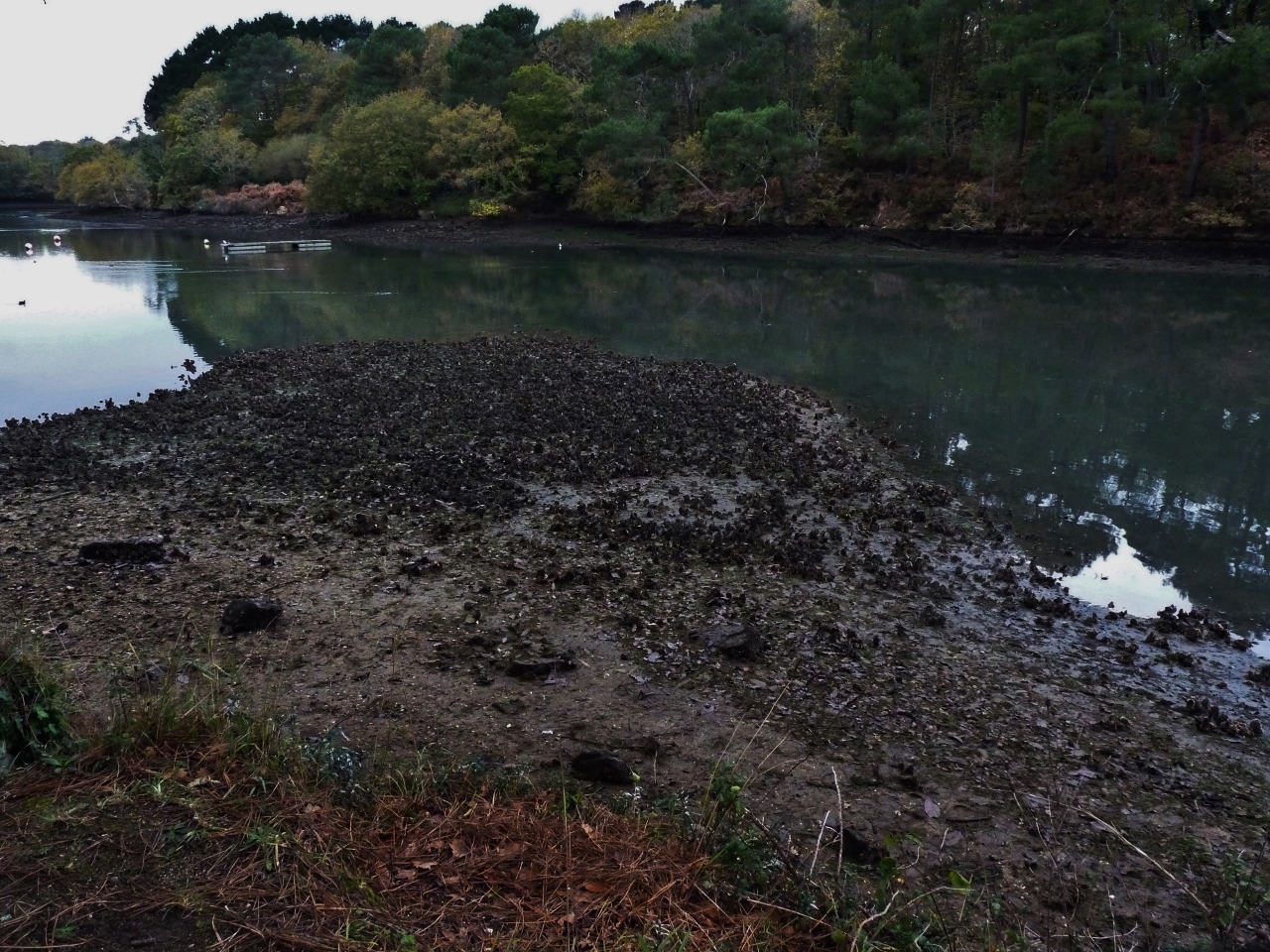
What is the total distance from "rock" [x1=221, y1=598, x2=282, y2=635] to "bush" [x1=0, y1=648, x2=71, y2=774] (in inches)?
104

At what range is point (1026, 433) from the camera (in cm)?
1316

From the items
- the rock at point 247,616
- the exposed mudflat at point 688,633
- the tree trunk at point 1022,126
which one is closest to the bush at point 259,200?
the tree trunk at point 1022,126

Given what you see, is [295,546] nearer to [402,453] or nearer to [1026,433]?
[402,453]

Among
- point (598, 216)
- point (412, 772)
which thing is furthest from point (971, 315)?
point (598, 216)

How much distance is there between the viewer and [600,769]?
4621 millimetres

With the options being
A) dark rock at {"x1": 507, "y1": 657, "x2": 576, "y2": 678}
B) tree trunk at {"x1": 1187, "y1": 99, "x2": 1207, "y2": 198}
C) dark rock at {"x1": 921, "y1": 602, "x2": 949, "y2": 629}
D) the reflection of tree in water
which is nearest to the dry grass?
dark rock at {"x1": 507, "y1": 657, "x2": 576, "y2": 678}

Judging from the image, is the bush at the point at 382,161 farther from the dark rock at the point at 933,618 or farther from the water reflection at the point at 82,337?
the dark rock at the point at 933,618

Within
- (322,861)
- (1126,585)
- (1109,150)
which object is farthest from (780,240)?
(322,861)

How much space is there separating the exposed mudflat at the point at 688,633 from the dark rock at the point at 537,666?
24 mm

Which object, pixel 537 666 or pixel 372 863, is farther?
pixel 537 666

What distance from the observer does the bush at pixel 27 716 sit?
3.51 m

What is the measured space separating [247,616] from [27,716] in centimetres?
282

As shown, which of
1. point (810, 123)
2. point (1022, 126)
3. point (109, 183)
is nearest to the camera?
point (1022, 126)

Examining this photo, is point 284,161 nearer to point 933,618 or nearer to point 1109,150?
point 1109,150
